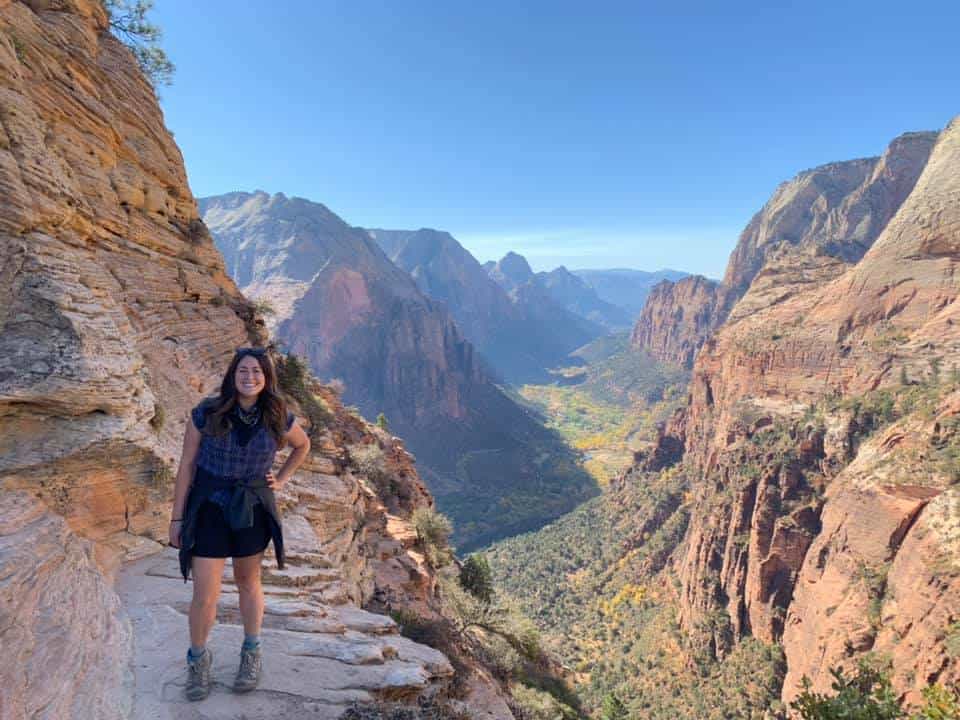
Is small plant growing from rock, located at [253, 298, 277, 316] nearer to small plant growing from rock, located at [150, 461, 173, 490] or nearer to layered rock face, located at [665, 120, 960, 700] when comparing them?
small plant growing from rock, located at [150, 461, 173, 490]

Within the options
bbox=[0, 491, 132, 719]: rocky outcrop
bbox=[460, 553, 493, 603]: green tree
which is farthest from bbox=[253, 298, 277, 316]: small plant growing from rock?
bbox=[460, 553, 493, 603]: green tree

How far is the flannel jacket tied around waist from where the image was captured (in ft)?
12.4

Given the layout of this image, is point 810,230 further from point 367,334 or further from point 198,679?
point 198,679

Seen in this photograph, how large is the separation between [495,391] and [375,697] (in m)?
141

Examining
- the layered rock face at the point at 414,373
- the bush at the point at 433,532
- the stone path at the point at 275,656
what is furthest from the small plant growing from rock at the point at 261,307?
the layered rock face at the point at 414,373

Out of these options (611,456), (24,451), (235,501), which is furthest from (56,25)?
(611,456)

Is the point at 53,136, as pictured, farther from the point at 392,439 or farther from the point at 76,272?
the point at 392,439

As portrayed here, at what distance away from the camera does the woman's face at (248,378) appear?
152 inches

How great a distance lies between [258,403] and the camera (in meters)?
4.06

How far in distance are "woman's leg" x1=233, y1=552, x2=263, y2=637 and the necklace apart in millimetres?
1118

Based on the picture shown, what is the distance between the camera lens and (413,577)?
13.9 meters

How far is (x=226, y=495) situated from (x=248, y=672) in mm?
1631

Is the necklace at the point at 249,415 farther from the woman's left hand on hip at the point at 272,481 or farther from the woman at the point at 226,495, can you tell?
the woman's left hand on hip at the point at 272,481

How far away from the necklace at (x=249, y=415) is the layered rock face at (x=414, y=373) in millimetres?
84029
